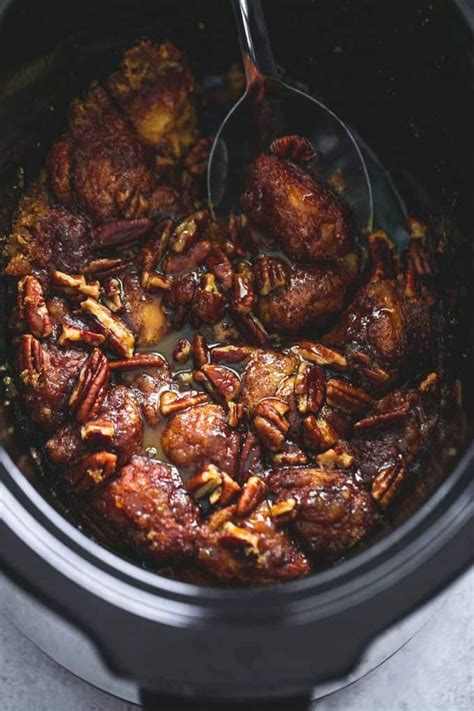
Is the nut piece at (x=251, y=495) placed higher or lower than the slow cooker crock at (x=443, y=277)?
lower

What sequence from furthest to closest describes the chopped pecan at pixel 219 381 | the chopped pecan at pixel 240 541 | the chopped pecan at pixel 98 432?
the chopped pecan at pixel 219 381 → the chopped pecan at pixel 98 432 → the chopped pecan at pixel 240 541

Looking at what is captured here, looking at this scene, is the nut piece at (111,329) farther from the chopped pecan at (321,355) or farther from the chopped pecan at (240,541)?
the chopped pecan at (240,541)

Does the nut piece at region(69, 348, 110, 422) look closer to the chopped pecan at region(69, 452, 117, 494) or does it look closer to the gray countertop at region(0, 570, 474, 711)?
the chopped pecan at region(69, 452, 117, 494)

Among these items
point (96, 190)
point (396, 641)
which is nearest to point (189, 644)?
point (396, 641)

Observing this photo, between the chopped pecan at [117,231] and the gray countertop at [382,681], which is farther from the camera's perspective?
the chopped pecan at [117,231]

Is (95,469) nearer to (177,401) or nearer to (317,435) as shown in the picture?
(177,401)

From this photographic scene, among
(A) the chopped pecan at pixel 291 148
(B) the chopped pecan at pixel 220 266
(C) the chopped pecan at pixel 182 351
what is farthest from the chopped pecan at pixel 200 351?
(A) the chopped pecan at pixel 291 148

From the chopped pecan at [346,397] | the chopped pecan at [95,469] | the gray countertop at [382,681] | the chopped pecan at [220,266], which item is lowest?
the gray countertop at [382,681]
